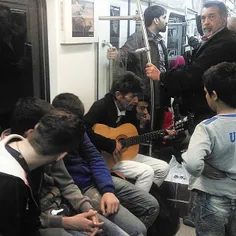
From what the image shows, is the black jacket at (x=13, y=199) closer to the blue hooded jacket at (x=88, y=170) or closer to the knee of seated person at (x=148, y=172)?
the blue hooded jacket at (x=88, y=170)

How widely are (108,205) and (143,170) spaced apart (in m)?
0.63

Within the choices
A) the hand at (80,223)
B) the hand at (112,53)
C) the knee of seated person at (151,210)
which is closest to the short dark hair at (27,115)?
the hand at (80,223)

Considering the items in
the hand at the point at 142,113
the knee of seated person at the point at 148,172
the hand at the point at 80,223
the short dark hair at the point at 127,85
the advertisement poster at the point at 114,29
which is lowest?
A: the knee of seated person at the point at 148,172

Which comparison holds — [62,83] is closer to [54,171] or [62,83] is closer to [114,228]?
[54,171]

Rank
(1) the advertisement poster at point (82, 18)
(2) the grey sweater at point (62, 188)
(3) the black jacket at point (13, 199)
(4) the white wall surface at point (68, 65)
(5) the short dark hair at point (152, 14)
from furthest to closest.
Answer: (5) the short dark hair at point (152, 14), (1) the advertisement poster at point (82, 18), (4) the white wall surface at point (68, 65), (2) the grey sweater at point (62, 188), (3) the black jacket at point (13, 199)

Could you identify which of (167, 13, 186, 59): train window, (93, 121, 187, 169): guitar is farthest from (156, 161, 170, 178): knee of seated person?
(167, 13, 186, 59): train window

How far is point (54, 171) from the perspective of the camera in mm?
1721

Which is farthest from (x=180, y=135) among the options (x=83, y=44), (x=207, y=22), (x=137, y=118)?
(x=83, y=44)

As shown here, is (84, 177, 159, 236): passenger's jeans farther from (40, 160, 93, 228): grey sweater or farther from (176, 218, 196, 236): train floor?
(176, 218, 196, 236): train floor

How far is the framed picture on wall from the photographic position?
2.29m

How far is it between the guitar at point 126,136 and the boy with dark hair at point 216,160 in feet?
3.04

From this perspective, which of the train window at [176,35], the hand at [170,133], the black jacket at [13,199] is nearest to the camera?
the black jacket at [13,199]

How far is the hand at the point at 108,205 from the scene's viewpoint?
1.78 m

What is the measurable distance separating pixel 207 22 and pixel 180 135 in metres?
0.97
